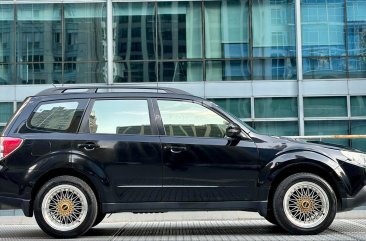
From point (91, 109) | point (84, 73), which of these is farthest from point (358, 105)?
point (91, 109)

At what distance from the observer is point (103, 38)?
78.3ft

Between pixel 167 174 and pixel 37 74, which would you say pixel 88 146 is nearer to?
pixel 167 174

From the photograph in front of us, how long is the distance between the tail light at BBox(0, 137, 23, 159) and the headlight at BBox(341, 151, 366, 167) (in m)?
3.98

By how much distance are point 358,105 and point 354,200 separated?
1703 centimetres

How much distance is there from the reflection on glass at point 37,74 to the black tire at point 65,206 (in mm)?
16854

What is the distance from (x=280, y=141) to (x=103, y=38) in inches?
686

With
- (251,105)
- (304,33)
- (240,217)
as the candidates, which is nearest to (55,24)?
(251,105)

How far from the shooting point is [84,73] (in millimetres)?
23641

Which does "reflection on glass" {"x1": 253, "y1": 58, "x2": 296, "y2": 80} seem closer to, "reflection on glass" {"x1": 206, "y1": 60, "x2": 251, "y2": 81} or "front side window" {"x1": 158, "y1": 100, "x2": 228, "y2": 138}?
"reflection on glass" {"x1": 206, "y1": 60, "x2": 251, "y2": 81}

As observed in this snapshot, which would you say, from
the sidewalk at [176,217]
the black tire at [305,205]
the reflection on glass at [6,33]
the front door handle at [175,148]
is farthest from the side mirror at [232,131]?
the reflection on glass at [6,33]

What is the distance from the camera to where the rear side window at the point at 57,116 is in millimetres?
7438

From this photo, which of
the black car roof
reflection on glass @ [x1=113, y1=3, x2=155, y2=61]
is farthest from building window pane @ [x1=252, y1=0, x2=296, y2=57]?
the black car roof

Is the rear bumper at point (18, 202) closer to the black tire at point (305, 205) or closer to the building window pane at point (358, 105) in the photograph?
the black tire at point (305, 205)

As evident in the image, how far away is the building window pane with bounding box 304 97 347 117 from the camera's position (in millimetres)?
23469
